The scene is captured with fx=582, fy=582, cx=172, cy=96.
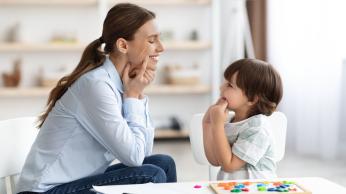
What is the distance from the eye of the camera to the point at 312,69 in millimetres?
4461

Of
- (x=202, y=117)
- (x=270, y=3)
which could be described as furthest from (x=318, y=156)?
(x=202, y=117)

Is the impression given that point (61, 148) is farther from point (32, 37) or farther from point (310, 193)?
point (32, 37)

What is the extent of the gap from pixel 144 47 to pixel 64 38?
324cm

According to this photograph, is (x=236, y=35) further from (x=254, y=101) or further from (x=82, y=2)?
(x=254, y=101)

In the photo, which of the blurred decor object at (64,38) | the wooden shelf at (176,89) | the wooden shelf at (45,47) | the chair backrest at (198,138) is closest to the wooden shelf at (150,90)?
the wooden shelf at (176,89)

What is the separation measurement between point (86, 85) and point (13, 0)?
3336 millimetres

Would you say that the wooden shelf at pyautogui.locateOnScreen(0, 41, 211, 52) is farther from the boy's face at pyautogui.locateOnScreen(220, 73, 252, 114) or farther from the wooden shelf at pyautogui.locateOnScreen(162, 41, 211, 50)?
the boy's face at pyautogui.locateOnScreen(220, 73, 252, 114)

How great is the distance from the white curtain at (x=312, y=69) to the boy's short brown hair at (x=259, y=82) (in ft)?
7.61

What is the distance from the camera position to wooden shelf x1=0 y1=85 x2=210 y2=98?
509cm

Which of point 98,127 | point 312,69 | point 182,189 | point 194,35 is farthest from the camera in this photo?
point 194,35

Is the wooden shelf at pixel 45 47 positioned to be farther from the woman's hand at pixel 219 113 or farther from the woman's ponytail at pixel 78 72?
the woman's hand at pixel 219 113

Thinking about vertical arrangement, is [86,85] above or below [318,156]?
above

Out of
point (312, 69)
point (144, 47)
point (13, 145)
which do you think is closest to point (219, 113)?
point (144, 47)

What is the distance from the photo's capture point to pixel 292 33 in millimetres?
4672
